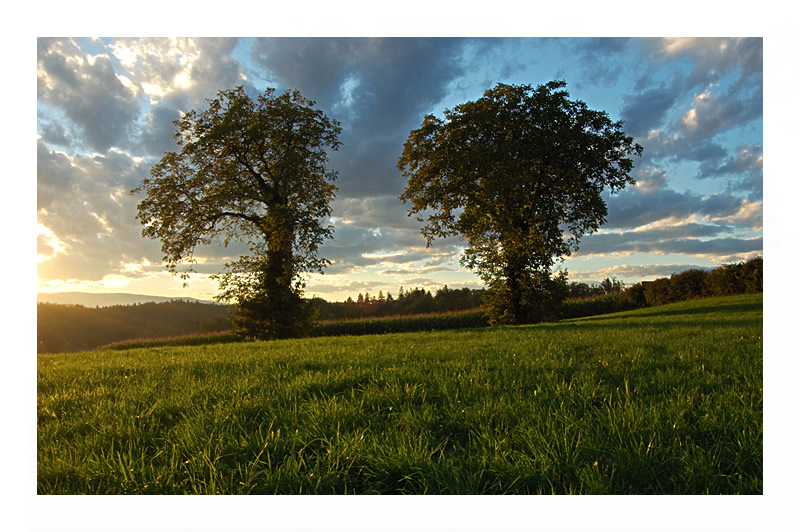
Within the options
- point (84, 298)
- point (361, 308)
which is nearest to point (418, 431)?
point (84, 298)

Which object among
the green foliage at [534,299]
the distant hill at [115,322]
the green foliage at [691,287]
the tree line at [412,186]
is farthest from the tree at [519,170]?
the distant hill at [115,322]

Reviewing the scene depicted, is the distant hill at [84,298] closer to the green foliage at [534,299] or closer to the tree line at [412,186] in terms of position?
the tree line at [412,186]

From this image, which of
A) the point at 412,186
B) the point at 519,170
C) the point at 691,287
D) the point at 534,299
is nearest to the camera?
the point at 519,170

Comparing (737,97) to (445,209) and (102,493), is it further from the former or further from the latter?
(445,209)

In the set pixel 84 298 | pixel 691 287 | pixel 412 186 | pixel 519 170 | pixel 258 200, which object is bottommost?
pixel 691 287

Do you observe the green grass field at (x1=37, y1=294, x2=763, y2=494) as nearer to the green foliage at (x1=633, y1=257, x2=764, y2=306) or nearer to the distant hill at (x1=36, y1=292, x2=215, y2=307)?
the distant hill at (x1=36, y1=292, x2=215, y2=307)

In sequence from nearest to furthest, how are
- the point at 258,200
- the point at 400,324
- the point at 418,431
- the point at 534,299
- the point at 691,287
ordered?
the point at 418,431 → the point at 258,200 → the point at 534,299 → the point at 400,324 → the point at 691,287

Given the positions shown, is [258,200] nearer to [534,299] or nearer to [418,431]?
[534,299]

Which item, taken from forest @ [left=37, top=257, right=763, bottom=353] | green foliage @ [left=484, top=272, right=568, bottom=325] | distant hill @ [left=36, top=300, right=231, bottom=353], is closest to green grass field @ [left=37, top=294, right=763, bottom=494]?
distant hill @ [left=36, top=300, right=231, bottom=353]

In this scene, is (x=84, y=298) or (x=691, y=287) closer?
(x=84, y=298)
